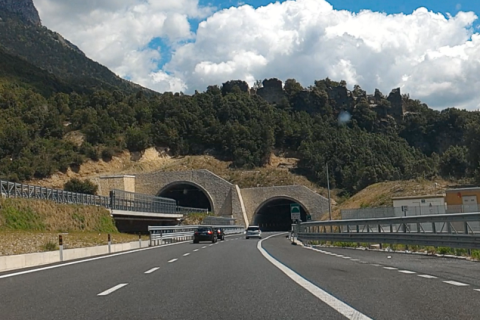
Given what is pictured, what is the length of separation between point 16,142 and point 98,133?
15.4m

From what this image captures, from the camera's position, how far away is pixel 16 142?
328 ft

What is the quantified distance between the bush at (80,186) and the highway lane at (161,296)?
75.8 meters

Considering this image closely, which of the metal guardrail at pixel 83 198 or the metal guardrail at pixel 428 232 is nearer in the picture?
the metal guardrail at pixel 428 232

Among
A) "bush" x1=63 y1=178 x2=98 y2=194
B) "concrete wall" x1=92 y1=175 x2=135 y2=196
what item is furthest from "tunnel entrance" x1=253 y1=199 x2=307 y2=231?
"bush" x1=63 y1=178 x2=98 y2=194

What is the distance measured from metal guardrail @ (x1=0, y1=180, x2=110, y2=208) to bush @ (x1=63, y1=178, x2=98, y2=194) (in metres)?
30.9

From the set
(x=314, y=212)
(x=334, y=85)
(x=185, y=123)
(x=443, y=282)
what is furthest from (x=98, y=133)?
(x=443, y=282)

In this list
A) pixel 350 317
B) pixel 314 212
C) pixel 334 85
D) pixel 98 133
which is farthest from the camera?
pixel 334 85

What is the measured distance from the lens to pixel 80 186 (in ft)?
290

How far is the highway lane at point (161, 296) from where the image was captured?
25.9ft

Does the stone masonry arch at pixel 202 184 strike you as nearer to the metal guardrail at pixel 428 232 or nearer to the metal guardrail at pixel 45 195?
the metal guardrail at pixel 45 195

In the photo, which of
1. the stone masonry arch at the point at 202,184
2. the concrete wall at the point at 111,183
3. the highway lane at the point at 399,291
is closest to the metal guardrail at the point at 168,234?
the highway lane at the point at 399,291

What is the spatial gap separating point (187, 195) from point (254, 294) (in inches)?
4085

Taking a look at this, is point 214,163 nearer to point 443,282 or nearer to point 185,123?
point 185,123

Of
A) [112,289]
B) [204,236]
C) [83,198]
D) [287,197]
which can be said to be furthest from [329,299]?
[287,197]
